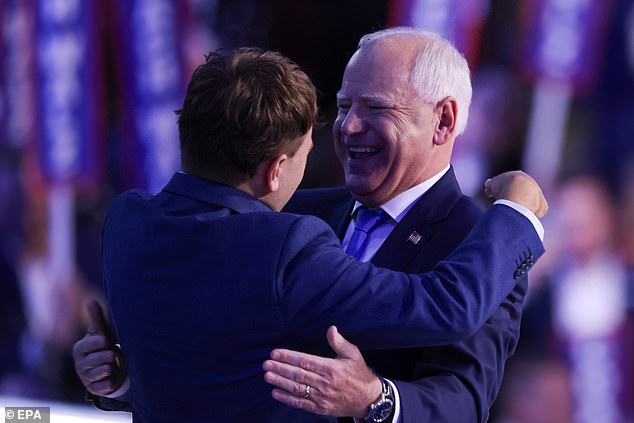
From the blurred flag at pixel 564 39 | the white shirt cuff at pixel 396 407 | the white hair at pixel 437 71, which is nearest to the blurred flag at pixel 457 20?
the blurred flag at pixel 564 39

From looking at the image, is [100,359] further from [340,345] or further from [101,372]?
[340,345]

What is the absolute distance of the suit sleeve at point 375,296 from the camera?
1.44m

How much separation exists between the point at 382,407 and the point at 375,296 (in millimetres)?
218

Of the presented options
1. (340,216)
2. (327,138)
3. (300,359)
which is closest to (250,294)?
(300,359)

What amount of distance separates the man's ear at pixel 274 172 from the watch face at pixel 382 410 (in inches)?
16.2

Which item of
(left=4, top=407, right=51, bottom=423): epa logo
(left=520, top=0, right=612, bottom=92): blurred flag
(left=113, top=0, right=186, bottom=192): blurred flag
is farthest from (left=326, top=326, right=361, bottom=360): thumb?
(left=113, top=0, right=186, bottom=192): blurred flag

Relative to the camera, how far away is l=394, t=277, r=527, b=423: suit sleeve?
1.60 m

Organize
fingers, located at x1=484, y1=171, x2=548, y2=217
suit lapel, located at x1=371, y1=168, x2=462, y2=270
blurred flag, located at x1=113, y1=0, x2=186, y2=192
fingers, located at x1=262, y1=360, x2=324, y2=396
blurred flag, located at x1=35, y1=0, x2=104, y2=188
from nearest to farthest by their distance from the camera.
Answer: fingers, located at x1=262, y1=360, x2=324, y2=396, fingers, located at x1=484, y1=171, x2=548, y2=217, suit lapel, located at x1=371, y1=168, x2=462, y2=270, blurred flag, located at x1=113, y1=0, x2=186, y2=192, blurred flag, located at x1=35, y1=0, x2=104, y2=188

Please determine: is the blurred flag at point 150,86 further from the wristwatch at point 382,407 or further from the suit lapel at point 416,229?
the wristwatch at point 382,407

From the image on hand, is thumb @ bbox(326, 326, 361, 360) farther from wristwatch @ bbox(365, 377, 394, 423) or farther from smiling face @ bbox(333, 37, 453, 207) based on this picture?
smiling face @ bbox(333, 37, 453, 207)

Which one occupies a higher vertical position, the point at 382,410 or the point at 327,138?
the point at 382,410

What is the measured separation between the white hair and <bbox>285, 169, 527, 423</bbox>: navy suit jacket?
0.18m

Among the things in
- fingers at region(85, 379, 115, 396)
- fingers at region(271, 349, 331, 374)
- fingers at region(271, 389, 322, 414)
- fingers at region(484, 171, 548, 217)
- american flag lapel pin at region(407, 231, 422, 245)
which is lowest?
fingers at region(85, 379, 115, 396)

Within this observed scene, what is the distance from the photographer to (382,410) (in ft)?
5.07
